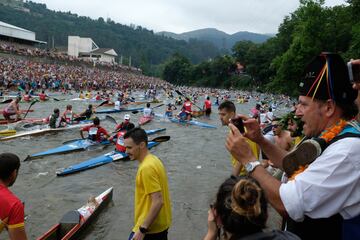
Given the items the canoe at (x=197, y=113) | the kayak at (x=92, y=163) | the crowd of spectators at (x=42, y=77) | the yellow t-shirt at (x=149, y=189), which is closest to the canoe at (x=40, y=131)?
the kayak at (x=92, y=163)

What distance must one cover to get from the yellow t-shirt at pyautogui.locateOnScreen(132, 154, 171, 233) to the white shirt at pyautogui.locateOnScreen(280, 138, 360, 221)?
2.21 metres

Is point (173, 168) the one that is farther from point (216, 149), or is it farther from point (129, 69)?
point (129, 69)

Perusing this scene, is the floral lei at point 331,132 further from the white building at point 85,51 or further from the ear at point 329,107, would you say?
the white building at point 85,51

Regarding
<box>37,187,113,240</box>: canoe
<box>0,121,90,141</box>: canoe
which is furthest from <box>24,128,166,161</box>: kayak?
<box>37,187,113,240</box>: canoe

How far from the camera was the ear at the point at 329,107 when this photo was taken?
1972 millimetres

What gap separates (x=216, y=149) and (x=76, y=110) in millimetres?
15165

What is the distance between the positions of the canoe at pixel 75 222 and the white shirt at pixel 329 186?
15.8 feet

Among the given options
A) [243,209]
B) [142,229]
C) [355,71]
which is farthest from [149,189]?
[355,71]

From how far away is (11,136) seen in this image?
15.3 m

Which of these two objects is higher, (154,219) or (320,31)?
(320,31)

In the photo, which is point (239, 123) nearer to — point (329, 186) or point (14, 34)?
point (329, 186)

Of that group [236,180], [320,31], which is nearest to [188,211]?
[236,180]

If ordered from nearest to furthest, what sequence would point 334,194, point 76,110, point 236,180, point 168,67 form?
point 334,194, point 236,180, point 76,110, point 168,67

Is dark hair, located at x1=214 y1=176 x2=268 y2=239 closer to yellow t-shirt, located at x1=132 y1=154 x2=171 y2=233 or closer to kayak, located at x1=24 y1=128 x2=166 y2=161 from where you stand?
yellow t-shirt, located at x1=132 y1=154 x2=171 y2=233
